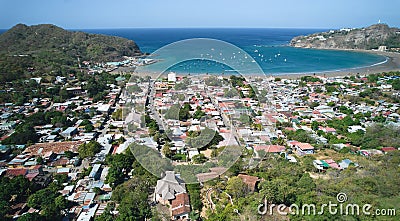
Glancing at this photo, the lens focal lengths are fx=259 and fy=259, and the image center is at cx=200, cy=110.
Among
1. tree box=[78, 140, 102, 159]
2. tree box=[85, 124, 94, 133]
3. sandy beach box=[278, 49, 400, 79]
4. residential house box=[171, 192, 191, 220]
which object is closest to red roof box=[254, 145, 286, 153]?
residential house box=[171, 192, 191, 220]

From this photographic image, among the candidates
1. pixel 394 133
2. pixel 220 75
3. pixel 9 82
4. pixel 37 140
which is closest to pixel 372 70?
pixel 394 133

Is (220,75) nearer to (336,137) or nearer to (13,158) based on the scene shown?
(336,137)

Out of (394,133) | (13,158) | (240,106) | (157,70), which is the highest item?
(157,70)

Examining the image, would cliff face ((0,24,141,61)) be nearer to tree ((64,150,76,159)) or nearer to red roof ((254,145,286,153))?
tree ((64,150,76,159))

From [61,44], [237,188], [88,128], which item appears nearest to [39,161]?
[88,128]

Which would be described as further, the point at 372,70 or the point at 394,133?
the point at 372,70

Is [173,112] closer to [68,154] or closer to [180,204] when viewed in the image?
[68,154]

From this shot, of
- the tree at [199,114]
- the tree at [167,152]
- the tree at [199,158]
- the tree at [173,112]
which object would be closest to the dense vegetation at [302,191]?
the tree at [199,158]
